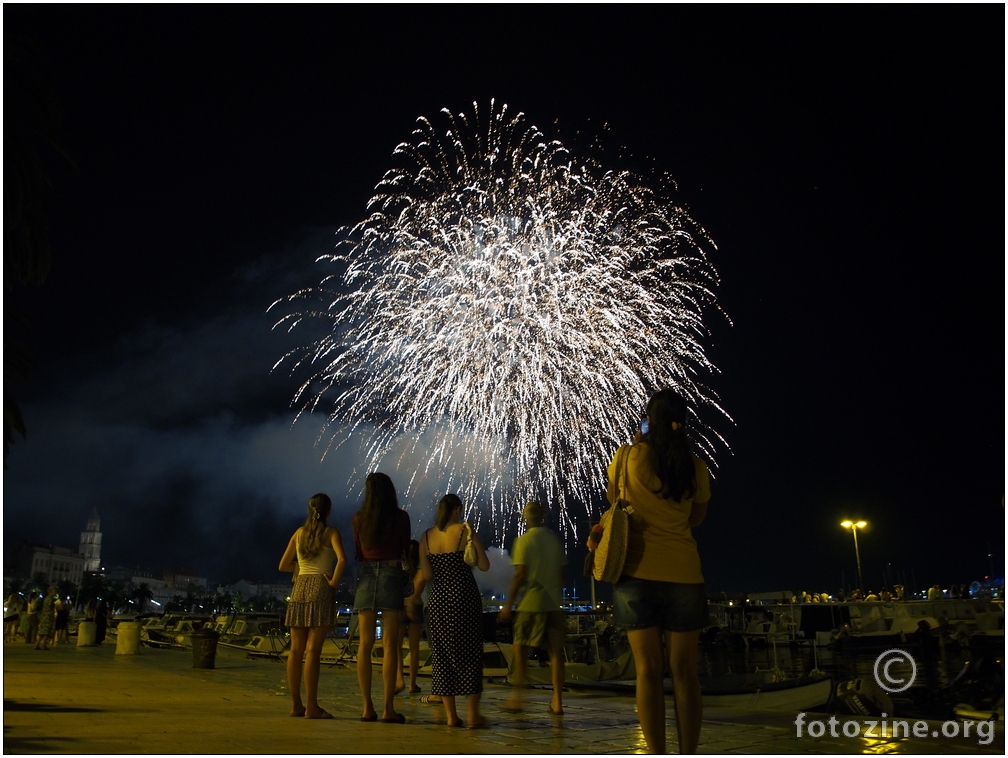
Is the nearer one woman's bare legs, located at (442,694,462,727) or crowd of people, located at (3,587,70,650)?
woman's bare legs, located at (442,694,462,727)

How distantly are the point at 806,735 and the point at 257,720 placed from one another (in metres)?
3.32

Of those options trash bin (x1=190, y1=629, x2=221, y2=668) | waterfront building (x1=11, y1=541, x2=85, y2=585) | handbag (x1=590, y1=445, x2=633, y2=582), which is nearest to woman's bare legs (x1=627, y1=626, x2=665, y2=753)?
handbag (x1=590, y1=445, x2=633, y2=582)

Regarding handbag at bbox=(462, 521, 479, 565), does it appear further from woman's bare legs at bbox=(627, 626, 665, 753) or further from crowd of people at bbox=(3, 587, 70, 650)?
crowd of people at bbox=(3, 587, 70, 650)

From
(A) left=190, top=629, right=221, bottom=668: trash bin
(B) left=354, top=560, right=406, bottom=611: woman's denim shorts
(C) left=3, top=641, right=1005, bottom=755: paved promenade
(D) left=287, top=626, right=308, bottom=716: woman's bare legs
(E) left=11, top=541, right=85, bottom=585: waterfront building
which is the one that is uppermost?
(B) left=354, top=560, right=406, bottom=611: woman's denim shorts

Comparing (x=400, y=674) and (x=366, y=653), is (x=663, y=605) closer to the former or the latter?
(x=366, y=653)

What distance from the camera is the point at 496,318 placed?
21.3m

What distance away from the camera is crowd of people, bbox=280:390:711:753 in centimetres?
362

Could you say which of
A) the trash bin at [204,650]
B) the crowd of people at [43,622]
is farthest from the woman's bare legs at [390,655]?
the crowd of people at [43,622]

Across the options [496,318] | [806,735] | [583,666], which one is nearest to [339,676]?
[583,666]

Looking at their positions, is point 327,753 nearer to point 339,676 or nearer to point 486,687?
point 486,687


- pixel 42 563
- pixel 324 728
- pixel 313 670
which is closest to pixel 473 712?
pixel 324 728

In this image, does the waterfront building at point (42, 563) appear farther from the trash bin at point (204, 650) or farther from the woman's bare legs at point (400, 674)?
the woman's bare legs at point (400, 674)

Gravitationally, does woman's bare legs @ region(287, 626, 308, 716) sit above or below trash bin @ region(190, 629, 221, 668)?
above

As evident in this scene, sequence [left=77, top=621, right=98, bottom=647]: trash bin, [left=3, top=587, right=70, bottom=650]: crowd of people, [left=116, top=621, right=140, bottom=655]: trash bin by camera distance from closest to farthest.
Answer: [left=116, top=621, right=140, bottom=655]: trash bin → [left=3, top=587, right=70, bottom=650]: crowd of people → [left=77, top=621, right=98, bottom=647]: trash bin
